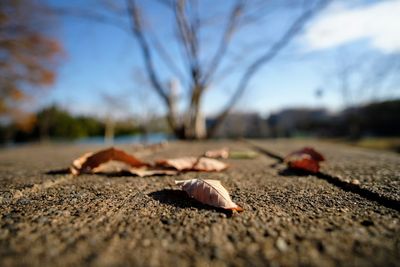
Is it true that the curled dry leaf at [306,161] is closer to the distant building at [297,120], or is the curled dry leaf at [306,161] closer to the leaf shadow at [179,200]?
the leaf shadow at [179,200]

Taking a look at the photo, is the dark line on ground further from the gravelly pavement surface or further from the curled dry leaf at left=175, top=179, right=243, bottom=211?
the curled dry leaf at left=175, top=179, right=243, bottom=211

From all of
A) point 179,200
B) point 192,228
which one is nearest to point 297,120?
point 179,200

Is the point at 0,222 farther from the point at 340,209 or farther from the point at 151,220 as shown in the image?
the point at 340,209

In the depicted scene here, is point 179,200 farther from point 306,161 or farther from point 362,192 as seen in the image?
point 306,161

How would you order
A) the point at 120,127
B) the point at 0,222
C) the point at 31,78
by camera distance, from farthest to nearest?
the point at 120,127 < the point at 31,78 < the point at 0,222

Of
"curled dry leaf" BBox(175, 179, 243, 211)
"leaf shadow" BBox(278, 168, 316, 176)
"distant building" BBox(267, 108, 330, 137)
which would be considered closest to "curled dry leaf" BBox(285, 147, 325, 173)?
"leaf shadow" BBox(278, 168, 316, 176)

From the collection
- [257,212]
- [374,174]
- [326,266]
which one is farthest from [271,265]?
[374,174]

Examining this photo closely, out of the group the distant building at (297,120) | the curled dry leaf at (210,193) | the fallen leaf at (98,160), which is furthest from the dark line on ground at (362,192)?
the distant building at (297,120)
